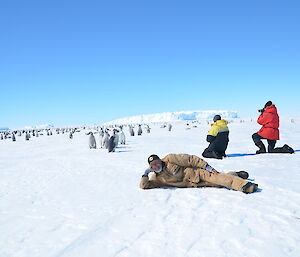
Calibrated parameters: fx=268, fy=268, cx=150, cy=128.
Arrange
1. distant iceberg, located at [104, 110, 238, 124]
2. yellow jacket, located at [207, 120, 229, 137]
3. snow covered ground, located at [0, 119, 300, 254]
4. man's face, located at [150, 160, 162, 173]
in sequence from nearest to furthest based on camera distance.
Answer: snow covered ground, located at [0, 119, 300, 254]
man's face, located at [150, 160, 162, 173]
yellow jacket, located at [207, 120, 229, 137]
distant iceberg, located at [104, 110, 238, 124]

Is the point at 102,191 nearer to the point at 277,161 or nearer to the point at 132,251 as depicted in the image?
the point at 132,251

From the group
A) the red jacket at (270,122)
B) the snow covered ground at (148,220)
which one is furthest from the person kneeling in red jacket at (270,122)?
the snow covered ground at (148,220)

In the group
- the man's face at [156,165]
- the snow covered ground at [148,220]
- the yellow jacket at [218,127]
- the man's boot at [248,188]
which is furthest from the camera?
the yellow jacket at [218,127]

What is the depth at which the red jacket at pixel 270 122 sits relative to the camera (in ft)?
23.9

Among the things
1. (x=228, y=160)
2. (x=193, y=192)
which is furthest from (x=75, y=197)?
(x=228, y=160)

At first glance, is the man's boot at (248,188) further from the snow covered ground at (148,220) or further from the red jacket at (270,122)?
the red jacket at (270,122)

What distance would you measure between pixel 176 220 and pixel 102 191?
1.92m

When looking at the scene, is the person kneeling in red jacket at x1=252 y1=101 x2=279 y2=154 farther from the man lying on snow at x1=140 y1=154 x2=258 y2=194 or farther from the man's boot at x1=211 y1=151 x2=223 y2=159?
the man lying on snow at x1=140 y1=154 x2=258 y2=194

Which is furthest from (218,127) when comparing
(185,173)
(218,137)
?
(185,173)

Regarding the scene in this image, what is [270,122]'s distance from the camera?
7.30m

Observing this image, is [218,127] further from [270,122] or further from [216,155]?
[270,122]

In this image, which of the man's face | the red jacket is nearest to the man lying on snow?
the man's face

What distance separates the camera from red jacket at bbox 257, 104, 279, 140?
730 cm

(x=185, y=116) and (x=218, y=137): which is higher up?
(x=185, y=116)
